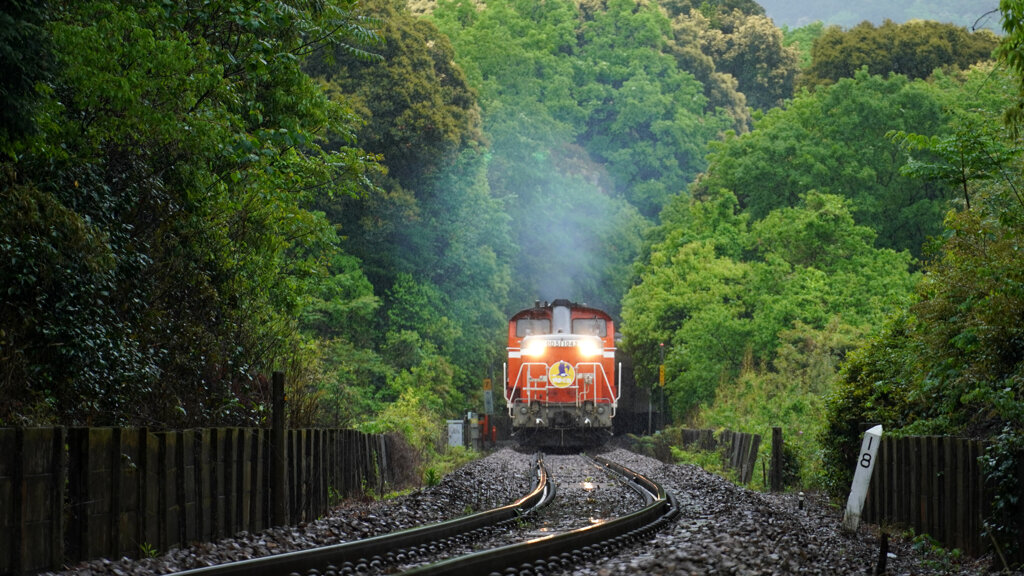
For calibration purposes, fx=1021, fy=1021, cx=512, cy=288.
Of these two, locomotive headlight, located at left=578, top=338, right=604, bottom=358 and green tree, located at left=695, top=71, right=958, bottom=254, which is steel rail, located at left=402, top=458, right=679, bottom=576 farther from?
green tree, located at left=695, top=71, right=958, bottom=254

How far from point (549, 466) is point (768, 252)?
50.3 feet

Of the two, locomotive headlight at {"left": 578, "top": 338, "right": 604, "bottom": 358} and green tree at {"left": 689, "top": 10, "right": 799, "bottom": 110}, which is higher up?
green tree at {"left": 689, "top": 10, "right": 799, "bottom": 110}

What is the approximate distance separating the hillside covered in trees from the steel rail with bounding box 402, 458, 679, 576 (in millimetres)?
3331

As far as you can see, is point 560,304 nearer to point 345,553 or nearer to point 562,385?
point 562,385

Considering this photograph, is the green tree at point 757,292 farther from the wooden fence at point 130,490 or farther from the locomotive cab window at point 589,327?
the wooden fence at point 130,490

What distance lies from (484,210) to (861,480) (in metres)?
30.1

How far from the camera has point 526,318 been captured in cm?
3122

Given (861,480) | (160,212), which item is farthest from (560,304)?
(861,480)

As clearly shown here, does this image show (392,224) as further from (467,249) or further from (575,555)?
(575,555)

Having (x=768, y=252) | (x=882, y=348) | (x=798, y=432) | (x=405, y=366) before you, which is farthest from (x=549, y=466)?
(x=768, y=252)

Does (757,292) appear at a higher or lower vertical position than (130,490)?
higher

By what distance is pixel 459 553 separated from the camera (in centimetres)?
870

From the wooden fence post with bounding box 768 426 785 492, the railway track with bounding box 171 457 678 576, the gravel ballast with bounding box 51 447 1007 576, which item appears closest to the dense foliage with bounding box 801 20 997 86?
the wooden fence post with bounding box 768 426 785 492

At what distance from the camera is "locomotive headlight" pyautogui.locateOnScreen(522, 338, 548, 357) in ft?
95.9
